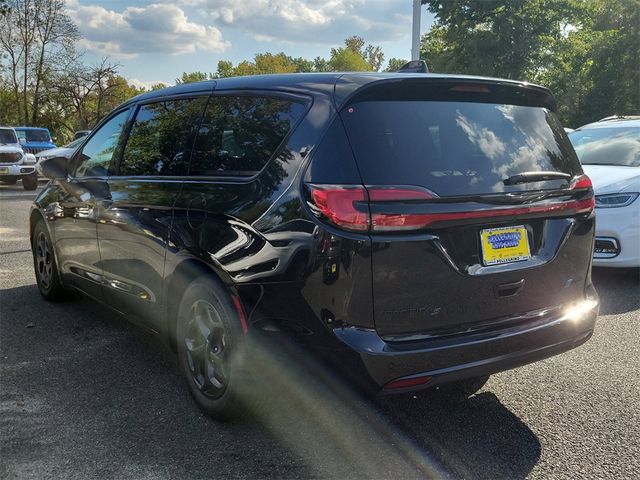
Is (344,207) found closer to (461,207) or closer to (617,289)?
(461,207)

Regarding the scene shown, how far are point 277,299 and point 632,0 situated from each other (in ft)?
111

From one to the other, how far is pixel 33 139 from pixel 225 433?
23.6 m

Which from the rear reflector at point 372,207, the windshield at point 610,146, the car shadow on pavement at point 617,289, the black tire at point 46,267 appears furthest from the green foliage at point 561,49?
the rear reflector at point 372,207

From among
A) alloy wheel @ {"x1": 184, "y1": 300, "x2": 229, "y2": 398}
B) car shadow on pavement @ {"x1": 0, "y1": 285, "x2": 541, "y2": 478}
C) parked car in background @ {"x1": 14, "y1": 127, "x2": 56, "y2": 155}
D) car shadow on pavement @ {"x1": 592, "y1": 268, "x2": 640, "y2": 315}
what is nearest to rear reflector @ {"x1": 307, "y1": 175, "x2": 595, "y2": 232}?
car shadow on pavement @ {"x1": 0, "y1": 285, "x2": 541, "y2": 478}

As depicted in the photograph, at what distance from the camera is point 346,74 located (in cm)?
289

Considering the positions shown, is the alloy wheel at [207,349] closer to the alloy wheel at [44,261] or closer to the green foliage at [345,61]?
the alloy wheel at [44,261]

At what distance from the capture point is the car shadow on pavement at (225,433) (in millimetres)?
2730

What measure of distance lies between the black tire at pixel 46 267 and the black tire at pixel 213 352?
2.23m

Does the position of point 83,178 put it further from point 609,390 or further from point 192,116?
point 609,390

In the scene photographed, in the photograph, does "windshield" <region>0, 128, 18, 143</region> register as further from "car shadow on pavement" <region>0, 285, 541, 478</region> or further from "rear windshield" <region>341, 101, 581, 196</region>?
"rear windshield" <region>341, 101, 581, 196</region>

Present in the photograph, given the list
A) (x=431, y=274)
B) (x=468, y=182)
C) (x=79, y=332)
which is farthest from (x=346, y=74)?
(x=79, y=332)

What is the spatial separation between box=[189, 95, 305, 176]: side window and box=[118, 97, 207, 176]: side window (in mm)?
132

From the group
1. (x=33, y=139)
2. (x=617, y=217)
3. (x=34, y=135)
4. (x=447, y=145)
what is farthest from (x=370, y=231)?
(x=34, y=135)

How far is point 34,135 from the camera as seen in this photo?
23.6m
